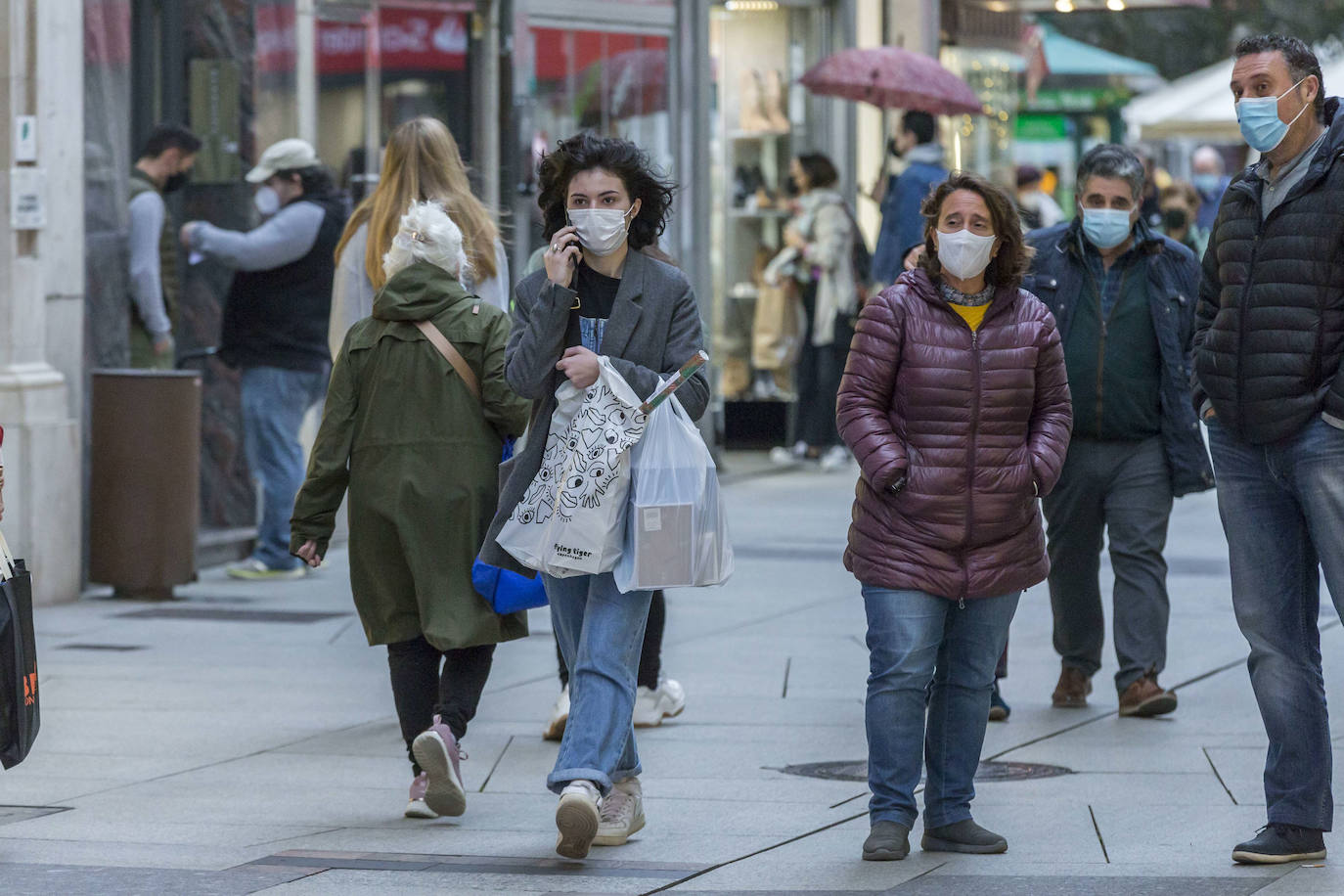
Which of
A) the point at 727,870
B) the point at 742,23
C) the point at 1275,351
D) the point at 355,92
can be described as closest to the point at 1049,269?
the point at 1275,351

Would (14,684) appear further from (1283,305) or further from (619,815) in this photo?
(1283,305)

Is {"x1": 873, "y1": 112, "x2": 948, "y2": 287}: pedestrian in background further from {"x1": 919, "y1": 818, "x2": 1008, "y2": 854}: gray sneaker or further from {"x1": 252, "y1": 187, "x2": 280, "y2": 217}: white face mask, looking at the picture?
{"x1": 919, "y1": 818, "x2": 1008, "y2": 854}: gray sneaker

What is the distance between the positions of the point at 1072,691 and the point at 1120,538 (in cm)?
57

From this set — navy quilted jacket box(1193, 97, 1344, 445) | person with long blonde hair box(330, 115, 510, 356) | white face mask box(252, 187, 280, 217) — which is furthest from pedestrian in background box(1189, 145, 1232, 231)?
navy quilted jacket box(1193, 97, 1344, 445)

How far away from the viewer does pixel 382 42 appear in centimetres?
1309

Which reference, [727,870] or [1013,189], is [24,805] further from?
[1013,189]

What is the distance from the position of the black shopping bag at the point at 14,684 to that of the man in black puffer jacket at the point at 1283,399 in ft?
9.59

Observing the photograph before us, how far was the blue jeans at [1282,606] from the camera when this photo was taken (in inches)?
221

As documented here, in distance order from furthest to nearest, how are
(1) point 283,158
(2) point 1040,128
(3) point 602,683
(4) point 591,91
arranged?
(2) point 1040,128 < (4) point 591,91 < (1) point 283,158 < (3) point 602,683

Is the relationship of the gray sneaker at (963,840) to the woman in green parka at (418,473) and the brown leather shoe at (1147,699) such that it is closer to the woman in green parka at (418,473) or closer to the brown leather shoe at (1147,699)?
the woman in green parka at (418,473)

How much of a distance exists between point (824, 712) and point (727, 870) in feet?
7.85

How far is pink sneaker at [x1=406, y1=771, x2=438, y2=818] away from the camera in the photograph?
6.27 m

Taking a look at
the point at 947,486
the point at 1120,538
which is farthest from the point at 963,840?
the point at 1120,538

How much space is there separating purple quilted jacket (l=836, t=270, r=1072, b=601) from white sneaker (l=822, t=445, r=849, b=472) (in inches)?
428
